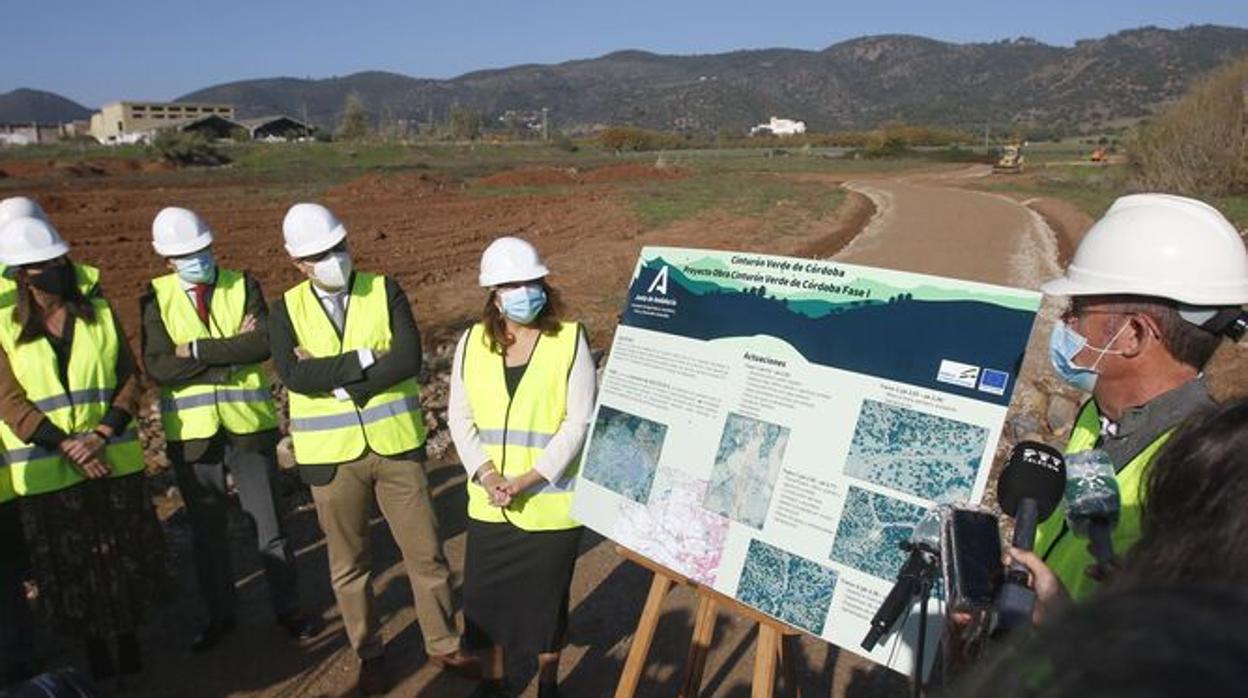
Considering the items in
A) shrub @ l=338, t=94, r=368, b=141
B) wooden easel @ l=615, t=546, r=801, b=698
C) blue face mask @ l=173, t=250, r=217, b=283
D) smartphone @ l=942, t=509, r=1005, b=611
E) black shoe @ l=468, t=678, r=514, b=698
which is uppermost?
smartphone @ l=942, t=509, r=1005, b=611

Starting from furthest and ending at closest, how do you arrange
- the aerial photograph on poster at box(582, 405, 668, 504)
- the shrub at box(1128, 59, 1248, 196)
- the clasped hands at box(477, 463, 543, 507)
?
1. the shrub at box(1128, 59, 1248, 196)
2. the clasped hands at box(477, 463, 543, 507)
3. the aerial photograph on poster at box(582, 405, 668, 504)

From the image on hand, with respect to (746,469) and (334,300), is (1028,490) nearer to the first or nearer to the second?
(746,469)

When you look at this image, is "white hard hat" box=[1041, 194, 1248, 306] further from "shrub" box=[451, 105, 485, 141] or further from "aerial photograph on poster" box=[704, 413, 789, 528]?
"shrub" box=[451, 105, 485, 141]

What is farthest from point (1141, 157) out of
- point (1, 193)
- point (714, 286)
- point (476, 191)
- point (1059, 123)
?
point (1059, 123)

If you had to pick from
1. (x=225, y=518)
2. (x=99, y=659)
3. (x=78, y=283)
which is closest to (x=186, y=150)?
(x=78, y=283)

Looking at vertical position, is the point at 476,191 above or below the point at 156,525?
below

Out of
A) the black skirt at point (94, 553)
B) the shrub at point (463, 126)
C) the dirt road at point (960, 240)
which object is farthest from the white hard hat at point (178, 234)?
the shrub at point (463, 126)

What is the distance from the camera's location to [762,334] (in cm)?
318

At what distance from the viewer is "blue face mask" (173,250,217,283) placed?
4531 mm

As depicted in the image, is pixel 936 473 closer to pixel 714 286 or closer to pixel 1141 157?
pixel 714 286

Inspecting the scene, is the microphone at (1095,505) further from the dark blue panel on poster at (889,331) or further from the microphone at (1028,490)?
the dark blue panel on poster at (889,331)

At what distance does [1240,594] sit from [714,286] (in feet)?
8.75

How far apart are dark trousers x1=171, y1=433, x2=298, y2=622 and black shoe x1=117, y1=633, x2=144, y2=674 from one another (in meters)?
0.39

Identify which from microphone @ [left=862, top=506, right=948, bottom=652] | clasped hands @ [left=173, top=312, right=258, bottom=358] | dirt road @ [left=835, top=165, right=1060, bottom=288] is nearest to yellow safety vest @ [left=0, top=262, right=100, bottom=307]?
clasped hands @ [left=173, top=312, right=258, bottom=358]
